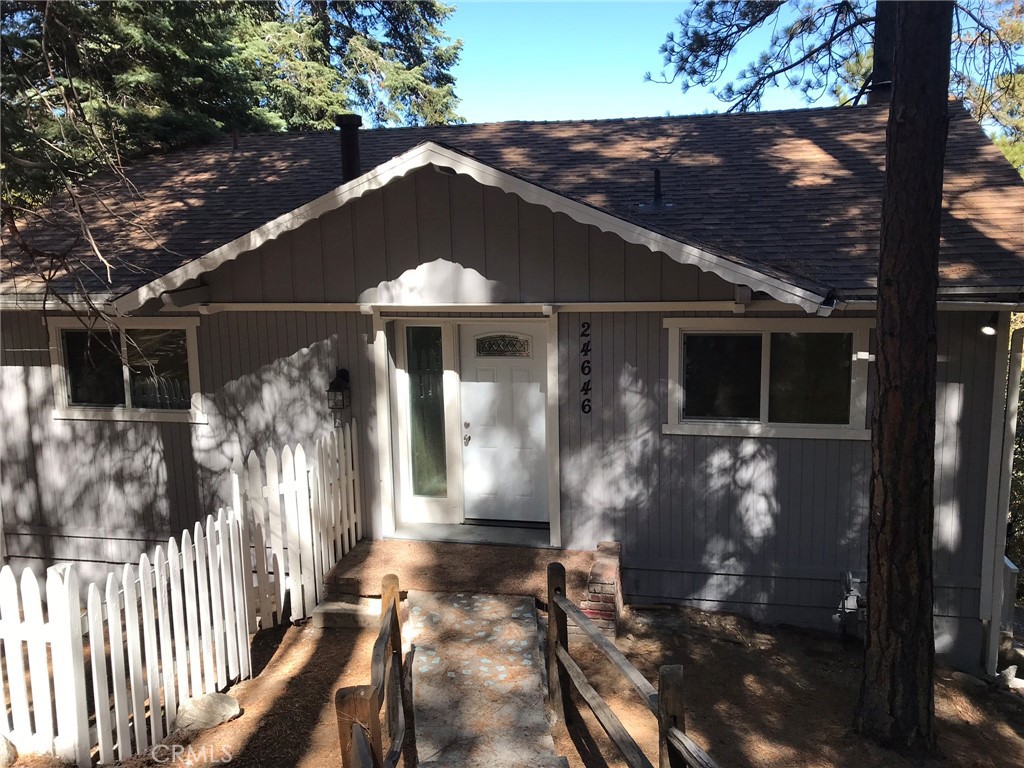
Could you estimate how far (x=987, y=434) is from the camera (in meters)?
6.88

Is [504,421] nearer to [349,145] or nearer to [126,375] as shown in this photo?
[349,145]

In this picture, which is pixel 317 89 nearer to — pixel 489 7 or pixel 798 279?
pixel 489 7

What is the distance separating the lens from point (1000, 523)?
6953 millimetres

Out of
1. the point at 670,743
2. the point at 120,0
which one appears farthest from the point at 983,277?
the point at 120,0

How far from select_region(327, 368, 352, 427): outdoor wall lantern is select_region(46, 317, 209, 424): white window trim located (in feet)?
5.10

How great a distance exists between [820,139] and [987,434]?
14.8 ft

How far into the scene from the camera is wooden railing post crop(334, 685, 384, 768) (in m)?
3.42

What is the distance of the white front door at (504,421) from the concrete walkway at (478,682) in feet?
5.67

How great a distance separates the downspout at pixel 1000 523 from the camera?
6789 millimetres

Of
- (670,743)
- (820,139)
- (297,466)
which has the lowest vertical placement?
(670,743)

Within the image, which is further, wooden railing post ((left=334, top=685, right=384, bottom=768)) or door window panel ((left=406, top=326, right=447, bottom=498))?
door window panel ((left=406, top=326, right=447, bottom=498))

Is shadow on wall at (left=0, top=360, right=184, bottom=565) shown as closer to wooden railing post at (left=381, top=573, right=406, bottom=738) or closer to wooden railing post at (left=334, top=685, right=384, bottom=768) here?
wooden railing post at (left=381, top=573, right=406, bottom=738)

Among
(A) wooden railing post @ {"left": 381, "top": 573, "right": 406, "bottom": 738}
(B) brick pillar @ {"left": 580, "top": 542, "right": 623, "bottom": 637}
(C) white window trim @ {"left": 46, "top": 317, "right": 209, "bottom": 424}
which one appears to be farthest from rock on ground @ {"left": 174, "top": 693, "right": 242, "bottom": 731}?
(C) white window trim @ {"left": 46, "top": 317, "right": 209, "bottom": 424}

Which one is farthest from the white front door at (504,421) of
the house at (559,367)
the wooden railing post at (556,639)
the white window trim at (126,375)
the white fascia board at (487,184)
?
the white window trim at (126,375)
